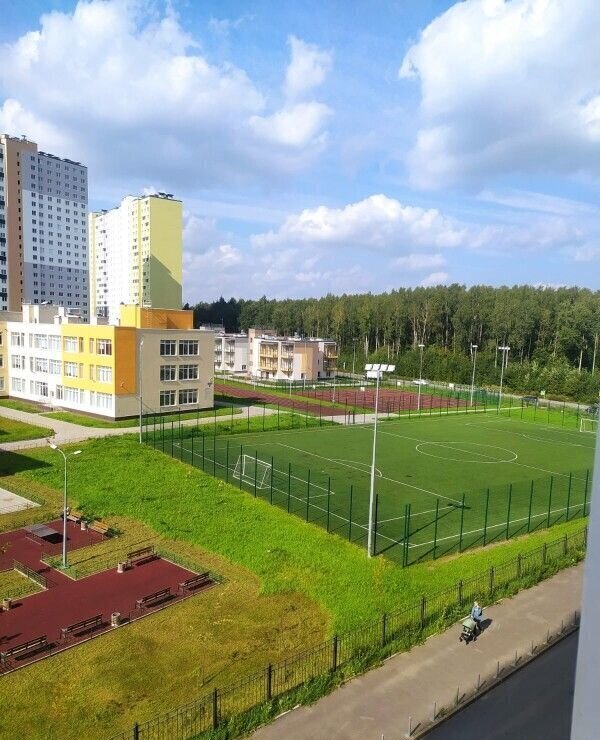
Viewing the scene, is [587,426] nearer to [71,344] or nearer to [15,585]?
[71,344]

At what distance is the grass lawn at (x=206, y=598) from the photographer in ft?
36.0

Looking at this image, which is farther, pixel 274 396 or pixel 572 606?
pixel 274 396

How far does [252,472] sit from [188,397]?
1713 cm

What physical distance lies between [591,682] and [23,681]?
40.6 ft

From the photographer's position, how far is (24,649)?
12305 millimetres

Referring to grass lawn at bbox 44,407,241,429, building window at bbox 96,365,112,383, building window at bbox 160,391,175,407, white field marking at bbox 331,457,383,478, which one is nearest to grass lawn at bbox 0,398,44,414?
grass lawn at bbox 44,407,241,429

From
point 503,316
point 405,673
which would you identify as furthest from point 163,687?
point 503,316

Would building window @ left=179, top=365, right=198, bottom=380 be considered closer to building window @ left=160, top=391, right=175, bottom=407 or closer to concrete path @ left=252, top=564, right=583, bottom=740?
building window @ left=160, top=391, right=175, bottom=407

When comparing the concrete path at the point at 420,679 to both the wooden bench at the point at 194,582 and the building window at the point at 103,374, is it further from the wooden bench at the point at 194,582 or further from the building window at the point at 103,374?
the building window at the point at 103,374

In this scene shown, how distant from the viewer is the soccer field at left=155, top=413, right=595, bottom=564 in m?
20.4

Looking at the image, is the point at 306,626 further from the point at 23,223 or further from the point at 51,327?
the point at 23,223

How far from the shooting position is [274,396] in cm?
5666

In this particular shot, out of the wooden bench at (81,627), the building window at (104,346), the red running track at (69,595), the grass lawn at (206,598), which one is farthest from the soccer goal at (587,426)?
the wooden bench at (81,627)

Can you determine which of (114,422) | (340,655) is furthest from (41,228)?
(340,655)
